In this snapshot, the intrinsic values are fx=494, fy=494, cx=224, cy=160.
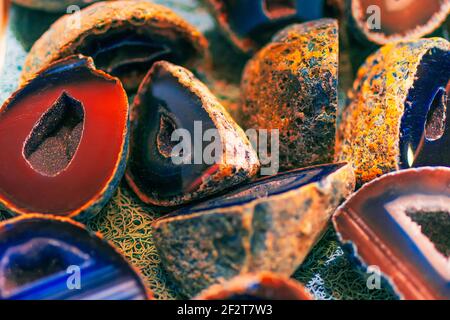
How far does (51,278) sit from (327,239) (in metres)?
0.79

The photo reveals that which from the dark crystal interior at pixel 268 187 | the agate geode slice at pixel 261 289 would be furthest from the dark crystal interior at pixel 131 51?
the agate geode slice at pixel 261 289

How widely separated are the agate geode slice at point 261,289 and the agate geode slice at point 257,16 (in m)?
1.07

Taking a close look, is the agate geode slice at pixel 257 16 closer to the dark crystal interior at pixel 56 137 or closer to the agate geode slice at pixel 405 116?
the agate geode slice at pixel 405 116

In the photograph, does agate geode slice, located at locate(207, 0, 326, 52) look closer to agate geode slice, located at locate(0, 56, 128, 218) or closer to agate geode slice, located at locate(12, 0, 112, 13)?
agate geode slice, located at locate(12, 0, 112, 13)

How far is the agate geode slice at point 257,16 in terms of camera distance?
6.12ft

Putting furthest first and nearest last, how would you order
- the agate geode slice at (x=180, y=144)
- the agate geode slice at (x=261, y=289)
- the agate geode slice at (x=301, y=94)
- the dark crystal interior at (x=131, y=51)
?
the dark crystal interior at (x=131, y=51)
the agate geode slice at (x=301, y=94)
the agate geode slice at (x=180, y=144)
the agate geode slice at (x=261, y=289)

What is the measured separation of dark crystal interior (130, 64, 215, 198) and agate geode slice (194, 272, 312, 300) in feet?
1.10

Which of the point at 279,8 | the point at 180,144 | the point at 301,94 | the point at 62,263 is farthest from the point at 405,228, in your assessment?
the point at 279,8

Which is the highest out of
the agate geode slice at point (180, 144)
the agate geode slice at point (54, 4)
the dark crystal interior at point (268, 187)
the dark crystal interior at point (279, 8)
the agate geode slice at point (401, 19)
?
the agate geode slice at point (54, 4)

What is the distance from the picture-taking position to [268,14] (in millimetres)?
1877

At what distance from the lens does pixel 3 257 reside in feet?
4.09

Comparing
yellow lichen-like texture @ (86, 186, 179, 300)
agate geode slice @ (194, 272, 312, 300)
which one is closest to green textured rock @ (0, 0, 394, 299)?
yellow lichen-like texture @ (86, 186, 179, 300)

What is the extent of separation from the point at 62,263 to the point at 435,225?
982 mm
